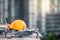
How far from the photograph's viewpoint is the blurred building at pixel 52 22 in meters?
12.1

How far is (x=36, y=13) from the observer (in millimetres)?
12016

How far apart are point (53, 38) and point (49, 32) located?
0.54m

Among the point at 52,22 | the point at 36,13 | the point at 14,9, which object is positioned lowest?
the point at 52,22

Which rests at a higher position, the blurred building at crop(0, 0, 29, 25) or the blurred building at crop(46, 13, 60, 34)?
the blurred building at crop(0, 0, 29, 25)

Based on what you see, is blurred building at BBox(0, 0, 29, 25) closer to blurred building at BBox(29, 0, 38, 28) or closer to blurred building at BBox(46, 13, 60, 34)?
blurred building at BBox(29, 0, 38, 28)

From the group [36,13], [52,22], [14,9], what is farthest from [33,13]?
[52,22]

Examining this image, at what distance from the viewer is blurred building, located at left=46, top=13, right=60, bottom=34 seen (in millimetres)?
12133

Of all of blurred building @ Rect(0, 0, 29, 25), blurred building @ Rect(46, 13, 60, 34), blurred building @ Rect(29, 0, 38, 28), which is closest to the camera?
blurred building @ Rect(29, 0, 38, 28)

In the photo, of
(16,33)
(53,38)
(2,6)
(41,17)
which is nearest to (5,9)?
(2,6)

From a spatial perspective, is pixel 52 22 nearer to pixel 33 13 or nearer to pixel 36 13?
pixel 36 13

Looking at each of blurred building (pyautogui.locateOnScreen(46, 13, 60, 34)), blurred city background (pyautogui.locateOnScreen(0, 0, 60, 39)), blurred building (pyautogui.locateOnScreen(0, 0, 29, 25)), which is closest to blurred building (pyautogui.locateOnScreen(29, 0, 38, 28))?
blurred city background (pyautogui.locateOnScreen(0, 0, 60, 39))

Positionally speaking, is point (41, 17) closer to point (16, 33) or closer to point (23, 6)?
point (23, 6)

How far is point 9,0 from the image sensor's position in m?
12.1

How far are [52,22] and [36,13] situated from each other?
81 cm
